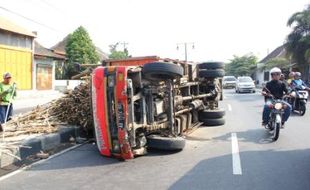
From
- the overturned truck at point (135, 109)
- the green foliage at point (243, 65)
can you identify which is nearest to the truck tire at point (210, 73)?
the overturned truck at point (135, 109)

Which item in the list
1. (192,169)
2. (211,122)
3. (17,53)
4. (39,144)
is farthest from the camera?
(17,53)

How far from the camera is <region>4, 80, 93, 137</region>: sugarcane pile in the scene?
1082 cm

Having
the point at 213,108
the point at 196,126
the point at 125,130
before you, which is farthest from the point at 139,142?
the point at 213,108

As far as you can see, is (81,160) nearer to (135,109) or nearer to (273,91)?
(135,109)

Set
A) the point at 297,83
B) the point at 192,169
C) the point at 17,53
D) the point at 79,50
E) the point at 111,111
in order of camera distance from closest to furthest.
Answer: the point at 192,169
the point at 111,111
the point at 297,83
the point at 17,53
the point at 79,50

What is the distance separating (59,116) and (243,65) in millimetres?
94683

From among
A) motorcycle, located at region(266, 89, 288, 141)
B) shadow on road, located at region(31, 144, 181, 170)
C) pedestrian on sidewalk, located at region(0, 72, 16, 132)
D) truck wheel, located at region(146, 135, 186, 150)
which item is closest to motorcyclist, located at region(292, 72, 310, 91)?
motorcycle, located at region(266, 89, 288, 141)

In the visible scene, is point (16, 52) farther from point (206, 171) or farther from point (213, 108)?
point (206, 171)

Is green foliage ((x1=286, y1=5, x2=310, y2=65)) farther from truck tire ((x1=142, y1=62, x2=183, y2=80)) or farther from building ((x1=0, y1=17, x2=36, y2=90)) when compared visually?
truck tire ((x1=142, y1=62, x2=183, y2=80))

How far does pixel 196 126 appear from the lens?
1267 centimetres

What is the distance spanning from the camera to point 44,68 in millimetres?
38281

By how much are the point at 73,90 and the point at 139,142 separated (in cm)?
356

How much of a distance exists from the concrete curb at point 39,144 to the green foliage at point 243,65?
89.3 metres

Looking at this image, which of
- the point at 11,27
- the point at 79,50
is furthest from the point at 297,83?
the point at 79,50
